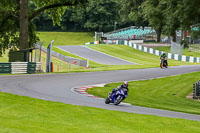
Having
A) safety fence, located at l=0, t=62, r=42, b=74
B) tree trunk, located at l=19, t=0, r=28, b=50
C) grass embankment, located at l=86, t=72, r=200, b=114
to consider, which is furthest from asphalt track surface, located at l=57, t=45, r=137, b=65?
grass embankment, located at l=86, t=72, r=200, b=114

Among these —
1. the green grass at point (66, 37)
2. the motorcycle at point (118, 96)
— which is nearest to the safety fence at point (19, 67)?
the motorcycle at point (118, 96)

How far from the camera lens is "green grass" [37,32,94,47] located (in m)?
108

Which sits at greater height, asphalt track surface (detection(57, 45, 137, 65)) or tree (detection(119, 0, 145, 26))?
tree (detection(119, 0, 145, 26))

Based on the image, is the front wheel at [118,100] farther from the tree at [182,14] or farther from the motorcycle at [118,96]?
the tree at [182,14]

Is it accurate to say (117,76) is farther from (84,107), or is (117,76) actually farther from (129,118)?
(129,118)

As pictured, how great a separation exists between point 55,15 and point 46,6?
4071 millimetres

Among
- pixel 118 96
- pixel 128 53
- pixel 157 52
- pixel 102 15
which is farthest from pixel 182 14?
pixel 102 15

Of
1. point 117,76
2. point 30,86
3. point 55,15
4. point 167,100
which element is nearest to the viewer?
point 167,100

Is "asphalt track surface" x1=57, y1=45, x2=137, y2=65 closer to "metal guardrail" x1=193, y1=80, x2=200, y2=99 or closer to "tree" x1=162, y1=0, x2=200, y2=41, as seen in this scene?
"tree" x1=162, y1=0, x2=200, y2=41

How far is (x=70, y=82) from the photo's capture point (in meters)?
28.8

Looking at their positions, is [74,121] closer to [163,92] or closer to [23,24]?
[163,92]

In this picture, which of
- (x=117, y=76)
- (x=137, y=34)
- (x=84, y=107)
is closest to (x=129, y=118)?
(x=84, y=107)

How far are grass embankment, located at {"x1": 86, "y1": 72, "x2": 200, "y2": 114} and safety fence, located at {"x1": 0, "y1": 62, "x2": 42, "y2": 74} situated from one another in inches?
365

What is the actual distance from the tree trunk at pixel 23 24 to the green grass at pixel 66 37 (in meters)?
66.0
